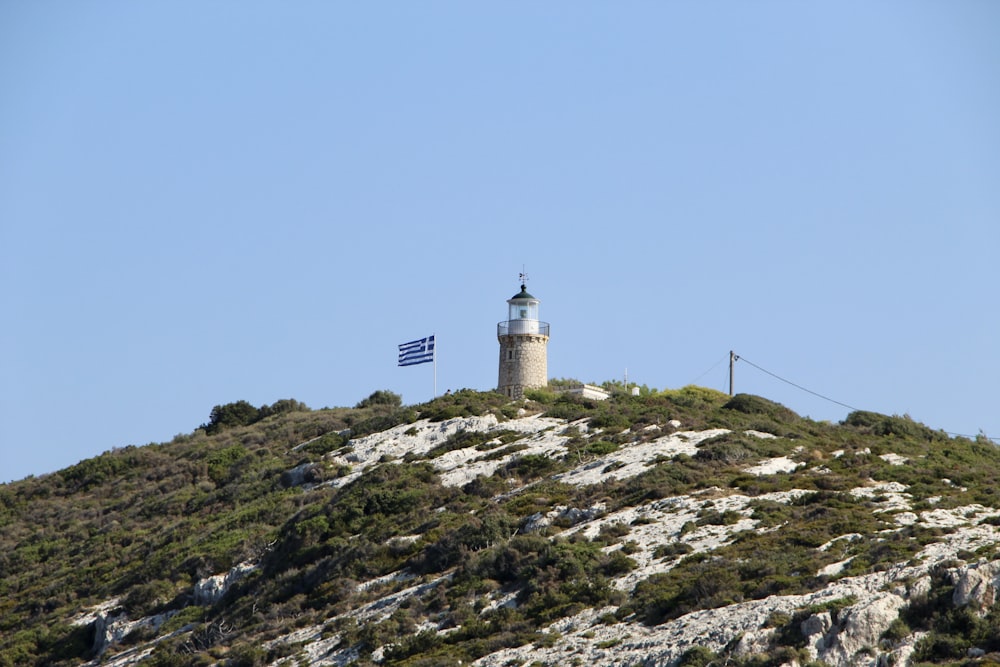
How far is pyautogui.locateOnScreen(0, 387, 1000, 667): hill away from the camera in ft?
122

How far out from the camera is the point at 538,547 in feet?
152

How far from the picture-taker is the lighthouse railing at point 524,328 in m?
78.2

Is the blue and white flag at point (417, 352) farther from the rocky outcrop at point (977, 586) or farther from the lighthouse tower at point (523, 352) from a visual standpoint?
the rocky outcrop at point (977, 586)

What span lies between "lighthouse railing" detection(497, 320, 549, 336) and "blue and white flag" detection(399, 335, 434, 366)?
4678mm

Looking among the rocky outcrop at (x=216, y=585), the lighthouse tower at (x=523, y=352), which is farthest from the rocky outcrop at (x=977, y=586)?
the lighthouse tower at (x=523, y=352)

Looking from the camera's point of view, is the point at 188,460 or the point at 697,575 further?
the point at 188,460

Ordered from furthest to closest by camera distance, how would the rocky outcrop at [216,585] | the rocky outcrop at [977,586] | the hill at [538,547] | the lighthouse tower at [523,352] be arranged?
1. the lighthouse tower at [523,352]
2. the rocky outcrop at [216,585]
3. the hill at [538,547]
4. the rocky outcrop at [977,586]

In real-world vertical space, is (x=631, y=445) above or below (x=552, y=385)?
below

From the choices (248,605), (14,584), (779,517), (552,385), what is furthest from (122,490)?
(779,517)

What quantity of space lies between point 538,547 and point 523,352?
107 feet

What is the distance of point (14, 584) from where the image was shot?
66.8 meters

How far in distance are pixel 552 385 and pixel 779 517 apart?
35012mm

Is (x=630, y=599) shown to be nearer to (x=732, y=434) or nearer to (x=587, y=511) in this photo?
(x=587, y=511)

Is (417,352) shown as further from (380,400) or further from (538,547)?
(538,547)
